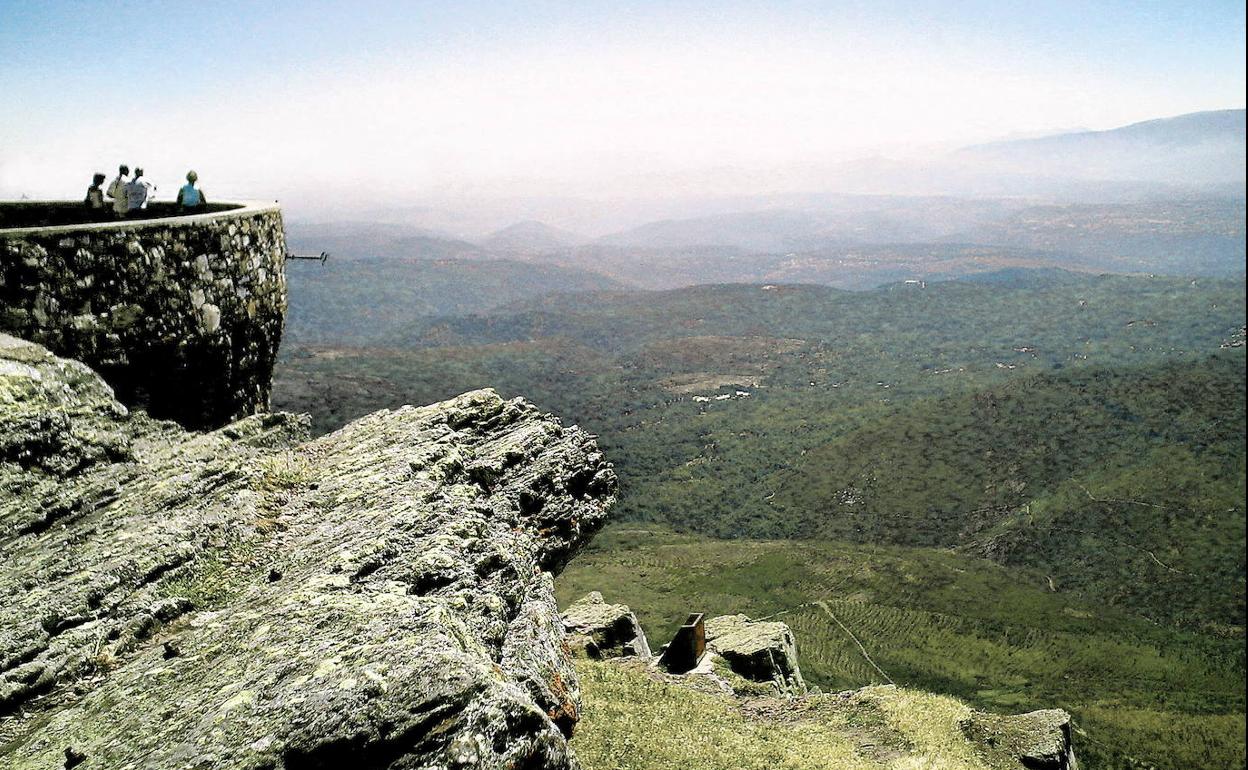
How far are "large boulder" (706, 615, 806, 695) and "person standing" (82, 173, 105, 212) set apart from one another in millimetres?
22317

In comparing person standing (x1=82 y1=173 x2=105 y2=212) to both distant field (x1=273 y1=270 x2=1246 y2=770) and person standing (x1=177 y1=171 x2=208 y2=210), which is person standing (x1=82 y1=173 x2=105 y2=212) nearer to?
person standing (x1=177 y1=171 x2=208 y2=210)

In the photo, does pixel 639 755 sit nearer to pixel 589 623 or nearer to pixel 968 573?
pixel 589 623

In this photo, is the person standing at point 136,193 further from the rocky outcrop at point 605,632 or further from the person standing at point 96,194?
the rocky outcrop at point 605,632

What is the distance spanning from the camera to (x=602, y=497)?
19219mm

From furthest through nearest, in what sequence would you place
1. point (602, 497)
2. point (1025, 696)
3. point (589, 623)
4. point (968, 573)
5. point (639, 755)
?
point (968, 573)
point (1025, 696)
point (589, 623)
point (602, 497)
point (639, 755)

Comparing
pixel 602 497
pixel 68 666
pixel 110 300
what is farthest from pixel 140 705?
pixel 602 497

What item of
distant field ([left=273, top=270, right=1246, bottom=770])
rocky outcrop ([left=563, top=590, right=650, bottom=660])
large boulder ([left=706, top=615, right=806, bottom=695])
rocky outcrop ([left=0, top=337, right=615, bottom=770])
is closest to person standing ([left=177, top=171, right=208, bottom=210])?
rocky outcrop ([left=0, top=337, right=615, bottom=770])

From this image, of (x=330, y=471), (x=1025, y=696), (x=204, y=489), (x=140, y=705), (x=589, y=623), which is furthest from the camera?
(x=1025, y=696)

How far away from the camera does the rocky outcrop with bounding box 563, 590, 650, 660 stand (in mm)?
27719

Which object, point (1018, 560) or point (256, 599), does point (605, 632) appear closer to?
point (256, 599)

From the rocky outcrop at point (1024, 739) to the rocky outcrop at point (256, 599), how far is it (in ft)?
45.3

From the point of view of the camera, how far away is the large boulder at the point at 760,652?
91.2 ft

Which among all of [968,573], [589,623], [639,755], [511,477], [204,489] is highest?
[204,489]

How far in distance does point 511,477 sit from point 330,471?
369 cm
